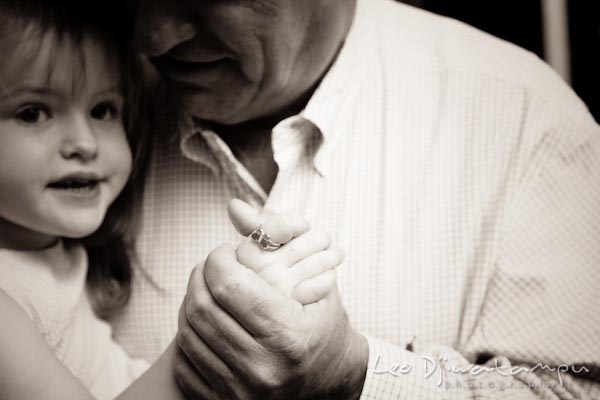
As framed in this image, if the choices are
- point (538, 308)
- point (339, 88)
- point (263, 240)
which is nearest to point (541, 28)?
point (339, 88)

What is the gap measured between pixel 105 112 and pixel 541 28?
1088 mm

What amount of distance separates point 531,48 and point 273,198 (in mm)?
875

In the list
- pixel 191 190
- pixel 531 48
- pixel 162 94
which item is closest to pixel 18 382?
pixel 191 190

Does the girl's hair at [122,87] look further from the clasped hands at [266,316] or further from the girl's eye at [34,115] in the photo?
the clasped hands at [266,316]

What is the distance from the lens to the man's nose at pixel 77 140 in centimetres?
107

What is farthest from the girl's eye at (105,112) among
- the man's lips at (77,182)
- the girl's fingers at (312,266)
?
the girl's fingers at (312,266)

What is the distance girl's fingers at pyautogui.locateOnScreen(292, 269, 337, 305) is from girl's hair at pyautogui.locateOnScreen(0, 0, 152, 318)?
476 millimetres

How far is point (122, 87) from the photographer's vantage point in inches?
46.4

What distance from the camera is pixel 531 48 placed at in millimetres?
1707

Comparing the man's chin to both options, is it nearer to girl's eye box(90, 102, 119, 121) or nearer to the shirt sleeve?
girl's eye box(90, 102, 119, 121)

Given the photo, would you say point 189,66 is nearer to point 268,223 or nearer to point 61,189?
point 61,189

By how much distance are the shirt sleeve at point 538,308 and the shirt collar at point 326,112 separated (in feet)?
1.10

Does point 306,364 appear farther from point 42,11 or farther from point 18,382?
point 42,11

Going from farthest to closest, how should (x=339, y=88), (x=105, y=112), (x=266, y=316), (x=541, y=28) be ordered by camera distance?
(x=541, y=28) → (x=339, y=88) → (x=105, y=112) → (x=266, y=316)
